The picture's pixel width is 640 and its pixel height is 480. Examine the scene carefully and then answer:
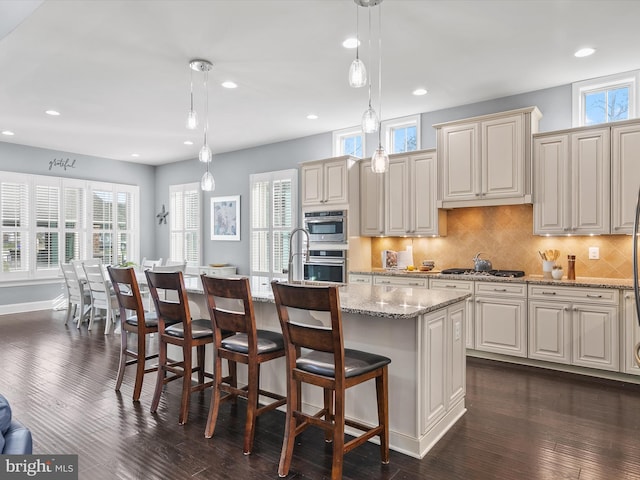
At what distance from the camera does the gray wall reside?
4586mm

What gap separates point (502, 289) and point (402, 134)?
8.43 ft

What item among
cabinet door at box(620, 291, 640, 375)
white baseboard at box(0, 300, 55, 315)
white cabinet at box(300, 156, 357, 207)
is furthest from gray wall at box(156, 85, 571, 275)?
white baseboard at box(0, 300, 55, 315)

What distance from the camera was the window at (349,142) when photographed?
6.17 meters

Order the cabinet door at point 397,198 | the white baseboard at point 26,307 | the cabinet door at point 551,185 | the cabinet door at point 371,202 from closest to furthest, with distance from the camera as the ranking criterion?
1. the cabinet door at point 551,185
2. the cabinet door at point 397,198
3. the cabinet door at point 371,202
4. the white baseboard at point 26,307

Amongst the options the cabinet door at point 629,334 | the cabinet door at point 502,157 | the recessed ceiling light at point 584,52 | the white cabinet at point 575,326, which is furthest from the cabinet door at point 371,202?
the cabinet door at point 629,334

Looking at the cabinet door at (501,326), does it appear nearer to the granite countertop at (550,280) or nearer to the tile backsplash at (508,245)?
the granite countertop at (550,280)

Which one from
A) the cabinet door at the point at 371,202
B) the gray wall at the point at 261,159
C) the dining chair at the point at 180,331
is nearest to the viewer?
the dining chair at the point at 180,331

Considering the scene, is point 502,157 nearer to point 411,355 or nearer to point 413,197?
point 413,197

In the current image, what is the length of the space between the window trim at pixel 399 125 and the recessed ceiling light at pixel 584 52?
202 centimetres

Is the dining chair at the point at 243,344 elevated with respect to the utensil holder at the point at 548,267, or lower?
lower

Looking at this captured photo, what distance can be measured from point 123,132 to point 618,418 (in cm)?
682

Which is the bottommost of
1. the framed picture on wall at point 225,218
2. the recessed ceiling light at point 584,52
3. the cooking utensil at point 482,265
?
the cooking utensil at point 482,265

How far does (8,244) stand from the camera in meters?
7.04

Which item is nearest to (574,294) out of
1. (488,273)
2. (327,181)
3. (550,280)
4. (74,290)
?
(550,280)
